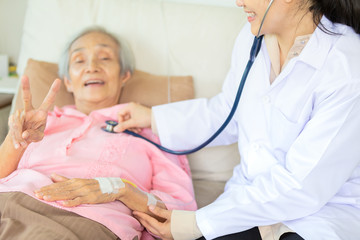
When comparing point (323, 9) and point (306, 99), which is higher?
point (323, 9)

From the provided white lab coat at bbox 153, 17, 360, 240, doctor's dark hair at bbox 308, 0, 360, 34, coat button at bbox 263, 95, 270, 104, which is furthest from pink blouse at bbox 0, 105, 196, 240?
doctor's dark hair at bbox 308, 0, 360, 34

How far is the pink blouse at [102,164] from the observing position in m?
1.29

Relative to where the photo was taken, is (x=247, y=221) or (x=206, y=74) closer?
(x=247, y=221)

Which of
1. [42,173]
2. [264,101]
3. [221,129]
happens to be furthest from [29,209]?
[264,101]

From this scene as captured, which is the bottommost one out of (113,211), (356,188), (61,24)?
(113,211)

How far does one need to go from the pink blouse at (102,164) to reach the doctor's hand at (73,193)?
0.02 metres

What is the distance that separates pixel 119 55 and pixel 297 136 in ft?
3.13

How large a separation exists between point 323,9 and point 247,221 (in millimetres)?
727

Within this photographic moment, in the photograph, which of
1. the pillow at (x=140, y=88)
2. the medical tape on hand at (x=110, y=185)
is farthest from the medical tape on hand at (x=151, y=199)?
the pillow at (x=140, y=88)

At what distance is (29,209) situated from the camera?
3.92 feet

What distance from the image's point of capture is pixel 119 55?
6.01 feet

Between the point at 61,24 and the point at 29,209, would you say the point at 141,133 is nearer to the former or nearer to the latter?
the point at 29,209

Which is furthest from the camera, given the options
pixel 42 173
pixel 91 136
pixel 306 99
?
pixel 91 136

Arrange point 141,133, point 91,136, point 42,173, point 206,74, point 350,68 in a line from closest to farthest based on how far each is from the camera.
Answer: point 350,68
point 42,173
point 91,136
point 141,133
point 206,74
